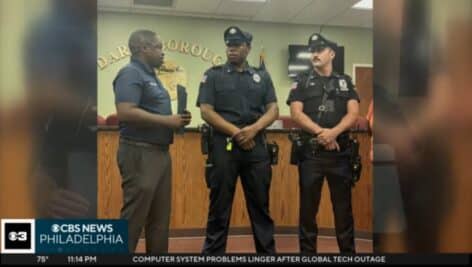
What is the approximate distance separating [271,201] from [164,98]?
0.62m

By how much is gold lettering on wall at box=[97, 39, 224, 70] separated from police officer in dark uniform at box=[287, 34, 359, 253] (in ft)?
1.31

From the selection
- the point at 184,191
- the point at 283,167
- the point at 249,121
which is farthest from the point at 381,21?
the point at 184,191

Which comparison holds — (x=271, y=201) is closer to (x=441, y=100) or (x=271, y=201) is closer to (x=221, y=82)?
(x=221, y=82)

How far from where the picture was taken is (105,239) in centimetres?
106

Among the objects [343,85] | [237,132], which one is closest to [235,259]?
[237,132]

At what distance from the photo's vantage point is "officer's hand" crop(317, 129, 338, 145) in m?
1.38

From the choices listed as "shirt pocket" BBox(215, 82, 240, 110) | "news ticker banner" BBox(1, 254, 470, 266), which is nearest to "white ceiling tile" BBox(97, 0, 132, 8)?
"shirt pocket" BBox(215, 82, 240, 110)

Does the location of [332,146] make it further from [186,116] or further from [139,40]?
[139,40]

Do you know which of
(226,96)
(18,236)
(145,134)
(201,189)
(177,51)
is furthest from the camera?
(177,51)

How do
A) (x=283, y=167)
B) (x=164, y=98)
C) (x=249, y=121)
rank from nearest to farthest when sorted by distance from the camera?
(x=164, y=98) < (x=249, y=121) < (x=283, y=167)

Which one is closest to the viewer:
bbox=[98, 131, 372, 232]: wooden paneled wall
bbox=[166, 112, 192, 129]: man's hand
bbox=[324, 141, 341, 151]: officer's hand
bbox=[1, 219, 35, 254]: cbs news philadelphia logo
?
bbox=[1, 219, 35, 254]: cbs news philadelphia logo

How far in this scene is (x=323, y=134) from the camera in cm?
140

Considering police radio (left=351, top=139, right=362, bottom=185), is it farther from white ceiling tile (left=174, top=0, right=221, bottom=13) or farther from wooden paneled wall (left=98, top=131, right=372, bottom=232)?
white ceiling tile (left=174, top=0, right=221, bottom=13)

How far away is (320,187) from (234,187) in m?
0.32
